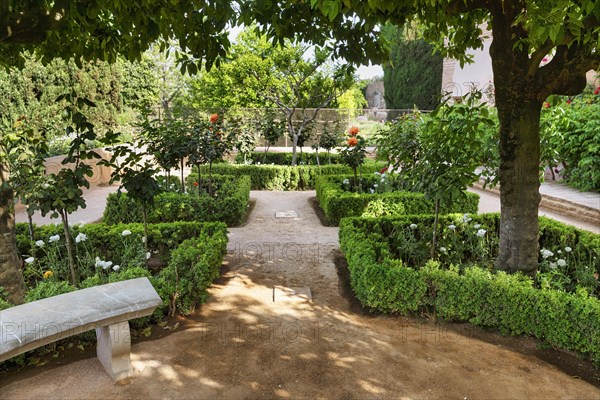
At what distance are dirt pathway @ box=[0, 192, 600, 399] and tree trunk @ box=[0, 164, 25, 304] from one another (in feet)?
3.90

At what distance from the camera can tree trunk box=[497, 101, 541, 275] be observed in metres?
4.64

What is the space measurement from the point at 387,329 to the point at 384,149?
2.78m

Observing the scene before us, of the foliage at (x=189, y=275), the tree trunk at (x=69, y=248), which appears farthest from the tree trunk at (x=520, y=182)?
the tree trunk at (x=69, y=248)

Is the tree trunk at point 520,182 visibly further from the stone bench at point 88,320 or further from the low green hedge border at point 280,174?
the low green hedge border at point 280,174

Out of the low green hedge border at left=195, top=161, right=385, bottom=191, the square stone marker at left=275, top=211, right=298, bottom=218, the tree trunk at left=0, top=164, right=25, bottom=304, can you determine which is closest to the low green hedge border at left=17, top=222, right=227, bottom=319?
the tree trunk at left=0, top=164, right=25, bottom=304

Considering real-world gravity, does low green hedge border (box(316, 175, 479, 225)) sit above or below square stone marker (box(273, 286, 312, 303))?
above

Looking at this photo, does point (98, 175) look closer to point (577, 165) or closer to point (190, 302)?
point (190, 302)

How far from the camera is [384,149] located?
621cm

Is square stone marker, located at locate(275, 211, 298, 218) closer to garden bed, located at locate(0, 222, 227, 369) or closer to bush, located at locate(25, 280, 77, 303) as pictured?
garden bed, located at locate(0, 222, 227, 369)

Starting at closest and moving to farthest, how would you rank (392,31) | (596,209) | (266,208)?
(596,209)
(266,208)
(392,31)

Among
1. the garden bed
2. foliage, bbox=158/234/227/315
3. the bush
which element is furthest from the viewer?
foliage, bbox=158/234/227/315

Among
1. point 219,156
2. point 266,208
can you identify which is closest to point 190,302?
point 219,156

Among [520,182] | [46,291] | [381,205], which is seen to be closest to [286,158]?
[381,205]

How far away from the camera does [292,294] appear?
16.7 ft
